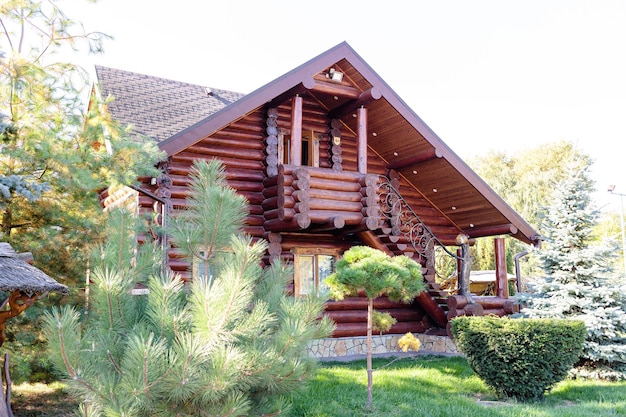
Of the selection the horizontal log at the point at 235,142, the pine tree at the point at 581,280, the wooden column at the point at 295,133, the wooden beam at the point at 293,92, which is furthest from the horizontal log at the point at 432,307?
Result: the wooden beam at the point at 293,92

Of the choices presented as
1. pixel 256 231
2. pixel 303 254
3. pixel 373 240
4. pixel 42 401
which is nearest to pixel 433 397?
pixel 373 240

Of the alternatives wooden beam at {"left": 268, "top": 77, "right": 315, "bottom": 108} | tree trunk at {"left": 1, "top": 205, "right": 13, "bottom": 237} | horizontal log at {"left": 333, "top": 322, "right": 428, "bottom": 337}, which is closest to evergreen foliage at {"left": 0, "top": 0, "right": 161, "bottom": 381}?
tree trunk at {"left": 1, "top": 205, "right": 13, "bottom": 237}

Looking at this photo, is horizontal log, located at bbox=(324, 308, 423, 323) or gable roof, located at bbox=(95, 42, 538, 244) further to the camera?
horizontal log, located at bbox=(324, 308, 423, 323)

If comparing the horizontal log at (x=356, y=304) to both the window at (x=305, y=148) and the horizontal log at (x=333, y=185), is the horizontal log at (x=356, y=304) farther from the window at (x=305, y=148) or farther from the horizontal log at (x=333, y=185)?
the window at (x=305, y=148)

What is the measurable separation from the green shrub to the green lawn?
285 mm

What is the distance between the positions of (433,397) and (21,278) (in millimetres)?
5798

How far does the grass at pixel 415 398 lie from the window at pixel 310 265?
2532 mm

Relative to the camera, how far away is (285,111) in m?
12.7

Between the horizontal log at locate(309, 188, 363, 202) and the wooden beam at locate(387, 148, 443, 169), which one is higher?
the wooden beam at locate(387, 148, 443, 169)

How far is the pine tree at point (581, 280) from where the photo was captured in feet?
31.7

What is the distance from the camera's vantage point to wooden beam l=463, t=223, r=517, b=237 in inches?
524

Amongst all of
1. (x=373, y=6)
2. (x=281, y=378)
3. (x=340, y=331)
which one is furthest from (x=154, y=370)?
(x=373, y=6)

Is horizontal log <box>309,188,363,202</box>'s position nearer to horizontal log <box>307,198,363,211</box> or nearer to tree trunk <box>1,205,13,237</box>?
horizontal log <box>307,198,363,211</box>

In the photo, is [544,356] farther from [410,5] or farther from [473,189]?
[410,5]
